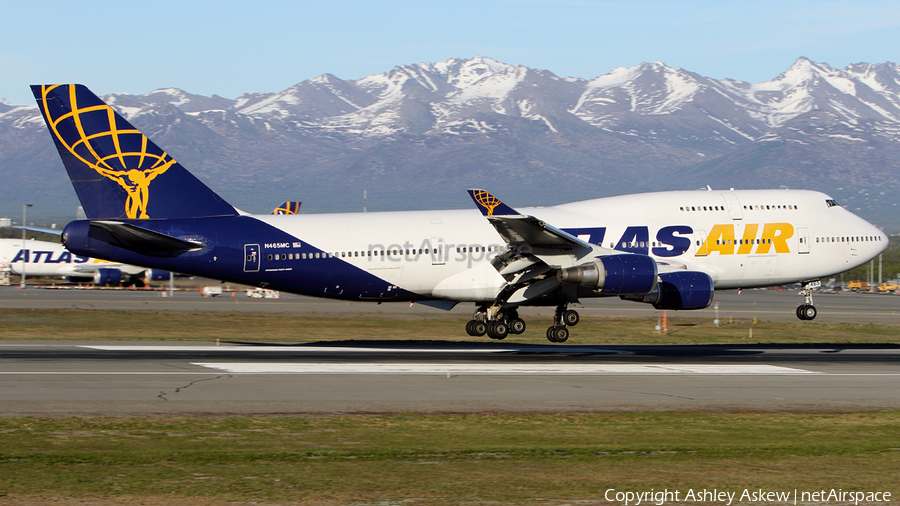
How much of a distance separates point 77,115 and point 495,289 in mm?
17020

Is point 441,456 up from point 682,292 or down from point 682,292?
down

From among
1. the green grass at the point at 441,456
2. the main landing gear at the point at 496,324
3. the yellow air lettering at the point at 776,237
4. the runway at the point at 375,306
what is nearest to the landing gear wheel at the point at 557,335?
the main landing gear at the point at 496,324

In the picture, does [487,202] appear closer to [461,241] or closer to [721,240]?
[461,241]

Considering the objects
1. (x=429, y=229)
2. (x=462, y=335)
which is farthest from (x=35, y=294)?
(x=429, y=229)

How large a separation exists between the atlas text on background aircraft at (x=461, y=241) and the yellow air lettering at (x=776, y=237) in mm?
42

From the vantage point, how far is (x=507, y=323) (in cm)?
3700

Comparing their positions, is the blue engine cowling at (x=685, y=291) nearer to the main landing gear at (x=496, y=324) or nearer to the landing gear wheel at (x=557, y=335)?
the landing gear wheel at (x=557, y=335)

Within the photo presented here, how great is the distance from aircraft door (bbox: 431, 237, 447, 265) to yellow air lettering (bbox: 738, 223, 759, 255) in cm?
1236

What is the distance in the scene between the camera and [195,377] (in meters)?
25.5

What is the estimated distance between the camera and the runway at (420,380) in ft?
69.9

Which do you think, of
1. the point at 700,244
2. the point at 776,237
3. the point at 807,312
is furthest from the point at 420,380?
the point at 807,312

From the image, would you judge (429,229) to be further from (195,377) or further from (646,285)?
(195,377)

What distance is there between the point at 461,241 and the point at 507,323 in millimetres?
3831

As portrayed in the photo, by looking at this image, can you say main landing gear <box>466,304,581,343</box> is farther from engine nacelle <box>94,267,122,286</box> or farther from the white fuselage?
engine nacelle <box>94,267,122,286</box>
